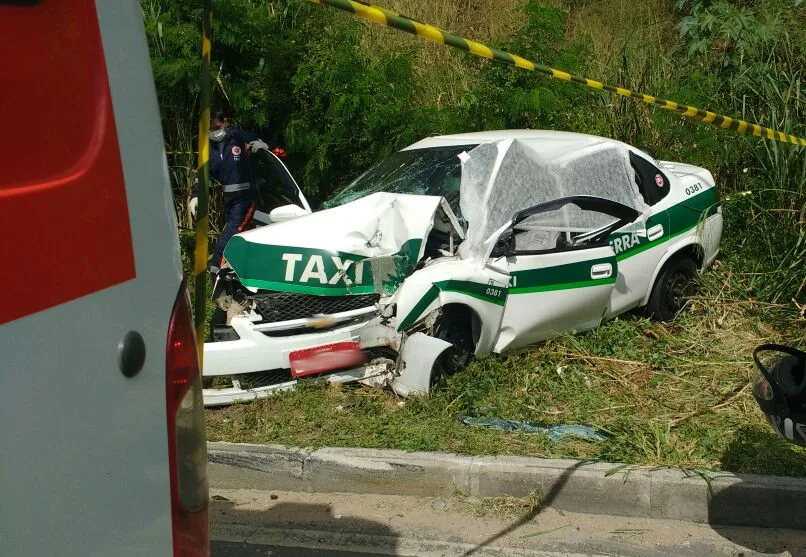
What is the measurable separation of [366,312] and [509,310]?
1000mm

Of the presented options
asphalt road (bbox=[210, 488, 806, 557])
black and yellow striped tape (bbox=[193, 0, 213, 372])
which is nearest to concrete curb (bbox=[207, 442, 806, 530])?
asphalt road (bbox=[210, 488, 806, 557])

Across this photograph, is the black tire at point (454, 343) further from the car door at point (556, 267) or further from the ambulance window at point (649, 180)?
the ambulance window at point (649, 180)

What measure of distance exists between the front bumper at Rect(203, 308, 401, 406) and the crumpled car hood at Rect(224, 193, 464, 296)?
0.23 m

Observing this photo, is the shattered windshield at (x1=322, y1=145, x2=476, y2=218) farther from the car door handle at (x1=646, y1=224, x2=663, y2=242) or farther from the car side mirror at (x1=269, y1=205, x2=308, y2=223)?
the car door handle at (x1=646, y1=224, x2=663, y2=242)

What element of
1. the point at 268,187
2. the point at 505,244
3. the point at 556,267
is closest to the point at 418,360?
the point at 505,244

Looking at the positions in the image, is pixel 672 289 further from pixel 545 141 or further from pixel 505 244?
pixel 505 244

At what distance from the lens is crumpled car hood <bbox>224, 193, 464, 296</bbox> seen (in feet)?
18.9

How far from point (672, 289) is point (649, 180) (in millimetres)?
881

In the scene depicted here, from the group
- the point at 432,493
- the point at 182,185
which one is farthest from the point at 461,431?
the point at 182,185

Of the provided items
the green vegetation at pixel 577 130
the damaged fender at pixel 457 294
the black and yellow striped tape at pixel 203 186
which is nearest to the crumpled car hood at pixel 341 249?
the damaged fender at pixel 457 294

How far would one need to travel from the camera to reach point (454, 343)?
20.1 feet

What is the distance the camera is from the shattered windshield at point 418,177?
22.0ft

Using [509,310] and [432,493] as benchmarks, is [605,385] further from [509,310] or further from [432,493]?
[432,493]

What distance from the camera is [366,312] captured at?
19.4ft
